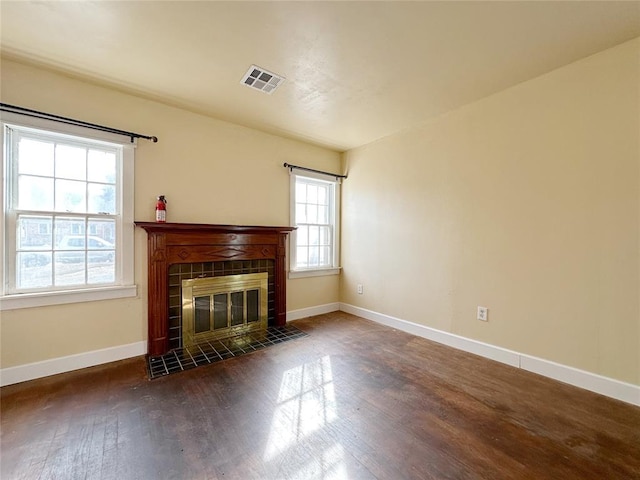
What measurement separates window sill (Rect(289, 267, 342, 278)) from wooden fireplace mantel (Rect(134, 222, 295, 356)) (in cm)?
45

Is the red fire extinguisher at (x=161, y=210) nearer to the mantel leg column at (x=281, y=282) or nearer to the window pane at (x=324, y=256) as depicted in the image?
the mantel leg column at (x=281, y=282)

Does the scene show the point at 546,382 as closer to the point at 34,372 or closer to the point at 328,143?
the point at 328,143

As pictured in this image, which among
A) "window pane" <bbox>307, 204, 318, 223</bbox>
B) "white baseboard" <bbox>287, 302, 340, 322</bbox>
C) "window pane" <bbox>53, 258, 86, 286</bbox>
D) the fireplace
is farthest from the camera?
"window pane" <bbox>307, 204, 318, 223</bbox>

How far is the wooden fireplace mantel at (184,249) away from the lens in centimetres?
271

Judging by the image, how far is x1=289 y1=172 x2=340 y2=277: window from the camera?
12.9ft

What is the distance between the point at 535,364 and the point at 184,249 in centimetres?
353

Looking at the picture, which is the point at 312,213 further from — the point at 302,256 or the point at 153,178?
the point at 153,178

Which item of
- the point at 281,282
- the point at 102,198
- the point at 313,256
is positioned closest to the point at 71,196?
the point at 102,198

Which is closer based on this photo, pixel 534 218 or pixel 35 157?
pixel 35 157

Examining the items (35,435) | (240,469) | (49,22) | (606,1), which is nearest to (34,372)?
(35,435)

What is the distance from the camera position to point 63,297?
92.2 inches

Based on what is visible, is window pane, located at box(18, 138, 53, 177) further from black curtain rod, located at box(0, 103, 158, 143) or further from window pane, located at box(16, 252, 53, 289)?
window pane, located at box(16, 252, 53, 289)

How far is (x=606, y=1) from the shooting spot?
1588mm

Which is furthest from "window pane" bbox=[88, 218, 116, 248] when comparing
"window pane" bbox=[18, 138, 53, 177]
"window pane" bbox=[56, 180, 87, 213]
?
"window pane" bbox=[18, 138, 53, 177]
